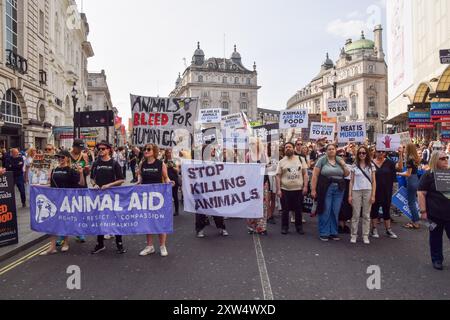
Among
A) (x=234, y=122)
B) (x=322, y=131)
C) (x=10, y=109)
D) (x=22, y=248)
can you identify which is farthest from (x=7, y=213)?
(x=10, y=109)

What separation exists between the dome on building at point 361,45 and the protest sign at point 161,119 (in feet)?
328

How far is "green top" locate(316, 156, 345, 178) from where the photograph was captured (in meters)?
7.09

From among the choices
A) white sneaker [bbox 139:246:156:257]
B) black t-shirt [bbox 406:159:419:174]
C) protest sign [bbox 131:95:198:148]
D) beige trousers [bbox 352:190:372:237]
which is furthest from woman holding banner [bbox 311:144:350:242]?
protest sign [bbox 131:95:198:148]

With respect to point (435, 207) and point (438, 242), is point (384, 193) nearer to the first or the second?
point (435, 207)

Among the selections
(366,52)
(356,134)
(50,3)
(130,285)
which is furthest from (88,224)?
(366,52)

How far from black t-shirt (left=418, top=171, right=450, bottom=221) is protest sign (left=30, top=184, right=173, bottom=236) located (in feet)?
12.9

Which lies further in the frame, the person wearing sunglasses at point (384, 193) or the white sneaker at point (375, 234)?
the person wearing sunglasses at point (384, 193)

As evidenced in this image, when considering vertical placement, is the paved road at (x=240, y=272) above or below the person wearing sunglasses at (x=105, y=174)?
below

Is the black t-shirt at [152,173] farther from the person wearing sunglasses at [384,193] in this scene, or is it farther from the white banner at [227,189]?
the person wearing sunglasses at [384,193]

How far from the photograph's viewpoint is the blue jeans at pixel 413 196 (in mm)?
8271

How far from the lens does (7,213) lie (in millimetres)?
6871

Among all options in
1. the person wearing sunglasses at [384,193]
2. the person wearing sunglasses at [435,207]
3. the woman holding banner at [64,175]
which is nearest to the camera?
the person wearing sunglasses at [435,207]

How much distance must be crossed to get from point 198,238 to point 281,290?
304 cm

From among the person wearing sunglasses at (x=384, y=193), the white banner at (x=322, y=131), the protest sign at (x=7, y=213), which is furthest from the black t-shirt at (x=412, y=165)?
the protest sign at (x=7, y=213)
